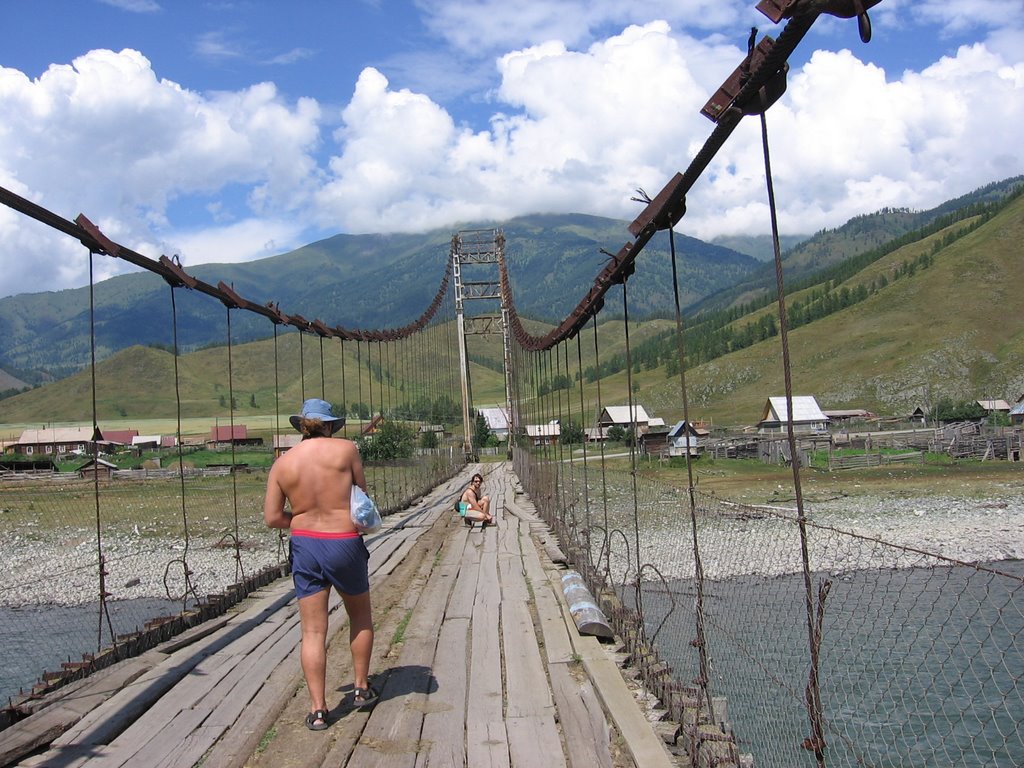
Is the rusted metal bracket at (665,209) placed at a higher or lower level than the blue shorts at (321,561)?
higher

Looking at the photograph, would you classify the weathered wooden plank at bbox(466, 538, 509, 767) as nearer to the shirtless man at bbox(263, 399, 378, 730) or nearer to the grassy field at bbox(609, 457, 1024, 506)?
the shirtless man at bbox(263, 399, 378, 730)

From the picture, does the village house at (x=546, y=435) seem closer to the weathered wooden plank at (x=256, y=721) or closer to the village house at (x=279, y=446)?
the village house at (x=279, y=446)

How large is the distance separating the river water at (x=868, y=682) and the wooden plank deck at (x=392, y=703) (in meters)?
2.81

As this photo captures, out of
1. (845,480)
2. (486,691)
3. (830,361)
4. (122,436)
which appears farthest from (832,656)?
(830,361)

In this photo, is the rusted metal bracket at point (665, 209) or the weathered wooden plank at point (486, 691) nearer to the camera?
the weathered wooden plank at point (486, 691)

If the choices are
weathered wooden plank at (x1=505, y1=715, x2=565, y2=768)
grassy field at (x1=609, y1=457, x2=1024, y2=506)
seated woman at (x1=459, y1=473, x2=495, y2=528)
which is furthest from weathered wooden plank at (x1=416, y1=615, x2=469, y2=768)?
grassy field at (x1=609, y1=457, x2=1024, y2=506)

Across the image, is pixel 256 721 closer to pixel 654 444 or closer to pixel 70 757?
pixel 70 757

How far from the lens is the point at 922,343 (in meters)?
83.8

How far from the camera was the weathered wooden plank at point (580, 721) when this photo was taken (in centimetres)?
312

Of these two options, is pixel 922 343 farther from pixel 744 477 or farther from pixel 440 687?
pixel 440 687

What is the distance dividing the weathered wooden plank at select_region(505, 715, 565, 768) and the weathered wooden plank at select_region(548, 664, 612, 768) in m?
0.04

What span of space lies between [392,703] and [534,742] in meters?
0.76

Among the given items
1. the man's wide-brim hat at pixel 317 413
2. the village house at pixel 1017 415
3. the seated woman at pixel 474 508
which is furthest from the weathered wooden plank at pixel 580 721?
the village house at pixel 1017 415

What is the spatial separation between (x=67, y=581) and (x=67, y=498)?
15.9 metres
